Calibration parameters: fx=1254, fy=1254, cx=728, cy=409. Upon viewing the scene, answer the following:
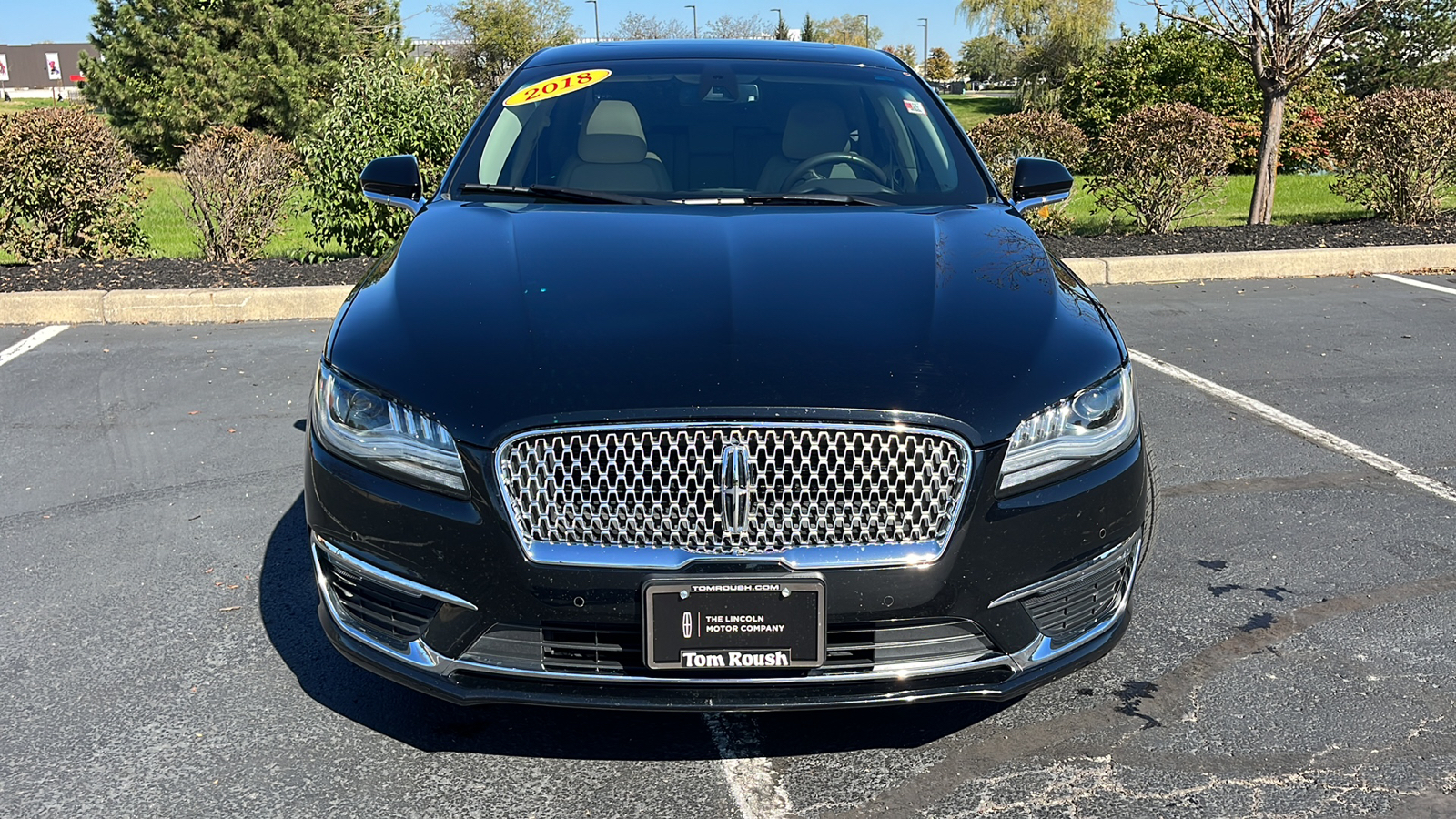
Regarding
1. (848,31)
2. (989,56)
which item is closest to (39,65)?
(848,31)

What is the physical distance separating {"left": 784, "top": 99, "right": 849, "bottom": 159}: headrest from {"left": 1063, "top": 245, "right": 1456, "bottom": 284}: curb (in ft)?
16.8

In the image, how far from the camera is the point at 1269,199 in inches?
452

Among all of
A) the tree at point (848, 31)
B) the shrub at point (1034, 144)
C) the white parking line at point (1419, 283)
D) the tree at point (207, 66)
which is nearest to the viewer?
the white parking line at point (1419, 283)

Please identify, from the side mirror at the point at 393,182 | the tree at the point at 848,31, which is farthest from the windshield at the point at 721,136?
the tree at the point at 848,31

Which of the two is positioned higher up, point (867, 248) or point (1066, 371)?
point (867, 248)

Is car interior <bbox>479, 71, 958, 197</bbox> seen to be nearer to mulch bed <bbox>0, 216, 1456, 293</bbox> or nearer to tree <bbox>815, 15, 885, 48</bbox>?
mulch bed <bbox>0, 216, 1456, 293</bbox>

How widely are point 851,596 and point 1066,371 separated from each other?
71cm

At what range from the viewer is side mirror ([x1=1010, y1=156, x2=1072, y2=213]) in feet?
14.1

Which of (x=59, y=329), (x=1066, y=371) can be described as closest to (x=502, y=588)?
(x=1066, y=371)

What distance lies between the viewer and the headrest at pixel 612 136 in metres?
4.11

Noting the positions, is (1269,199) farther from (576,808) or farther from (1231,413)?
(576,808)

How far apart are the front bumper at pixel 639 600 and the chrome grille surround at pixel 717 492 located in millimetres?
54

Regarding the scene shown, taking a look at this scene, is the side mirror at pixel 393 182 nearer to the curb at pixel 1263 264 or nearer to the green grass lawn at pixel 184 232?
the green grass lawn at pixel 184 232

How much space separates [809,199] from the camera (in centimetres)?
384
